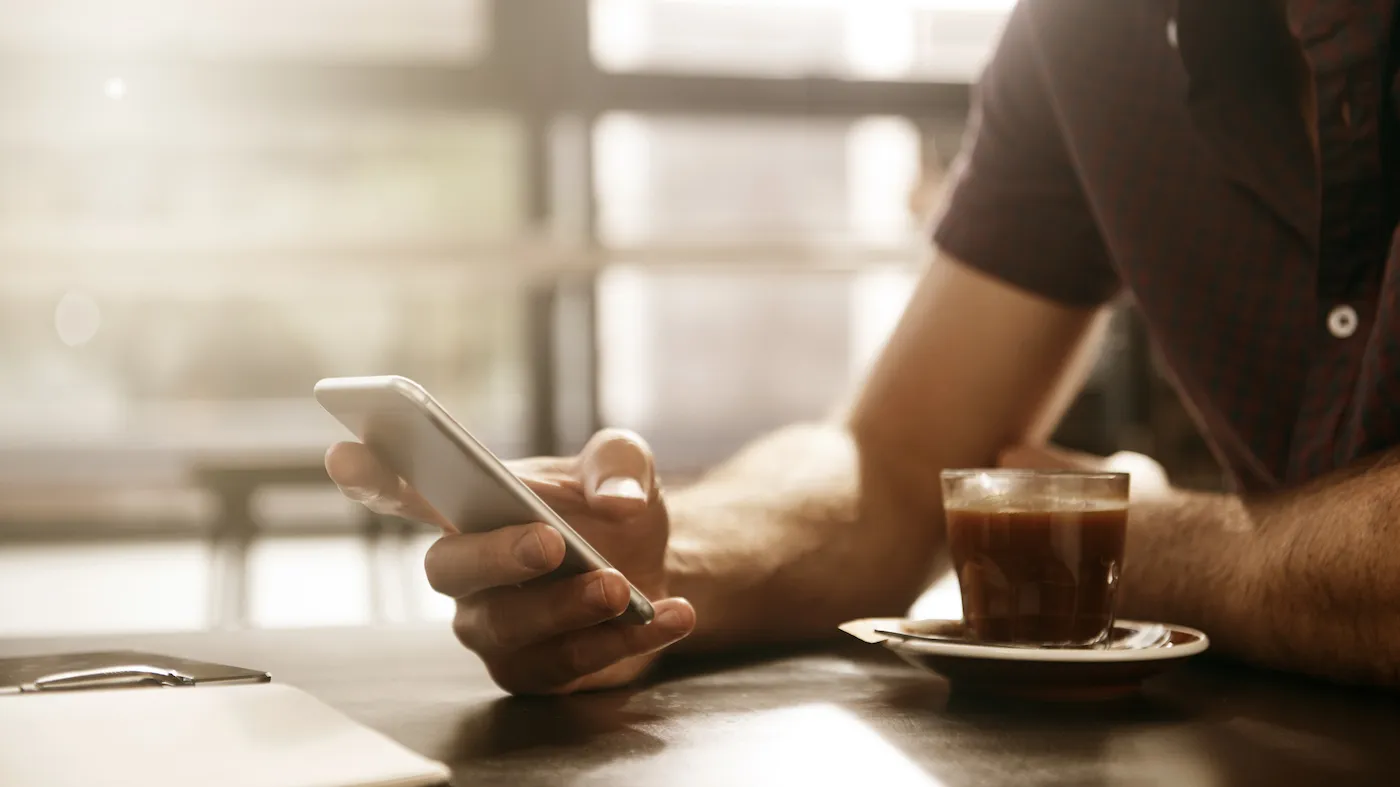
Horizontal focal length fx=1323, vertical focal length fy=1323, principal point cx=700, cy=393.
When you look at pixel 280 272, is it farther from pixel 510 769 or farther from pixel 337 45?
pixel 510 769

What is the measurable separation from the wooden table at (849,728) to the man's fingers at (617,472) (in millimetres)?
98

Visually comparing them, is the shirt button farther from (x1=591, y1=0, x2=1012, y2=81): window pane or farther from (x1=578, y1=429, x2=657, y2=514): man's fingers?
(x1=591, y1=0, x2=1012, y2=81): window pane

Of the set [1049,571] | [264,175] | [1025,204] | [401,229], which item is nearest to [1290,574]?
[1049,571]

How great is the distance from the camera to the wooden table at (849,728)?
0.48 metres

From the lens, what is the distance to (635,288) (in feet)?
13.6

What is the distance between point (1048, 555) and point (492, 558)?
280 millimetres

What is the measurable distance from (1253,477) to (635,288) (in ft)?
10.3

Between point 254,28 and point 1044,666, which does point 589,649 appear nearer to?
point 1044,666

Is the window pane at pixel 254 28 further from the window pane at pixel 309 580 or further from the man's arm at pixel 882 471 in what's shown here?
the man's arm at pixel 882 471

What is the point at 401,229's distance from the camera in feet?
13.3

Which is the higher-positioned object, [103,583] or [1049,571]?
[1049,571]

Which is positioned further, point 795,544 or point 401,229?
point 401,229

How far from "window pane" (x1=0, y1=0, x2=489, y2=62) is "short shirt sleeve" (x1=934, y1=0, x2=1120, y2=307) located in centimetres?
294

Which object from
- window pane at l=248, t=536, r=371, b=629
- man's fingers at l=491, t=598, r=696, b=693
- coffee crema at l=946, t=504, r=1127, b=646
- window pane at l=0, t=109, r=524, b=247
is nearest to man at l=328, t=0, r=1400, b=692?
Answer: man's fingers at l=491, t=598, r=696, b=693
